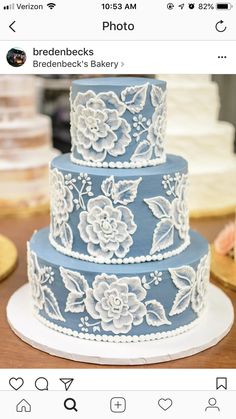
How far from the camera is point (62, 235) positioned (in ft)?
4.24

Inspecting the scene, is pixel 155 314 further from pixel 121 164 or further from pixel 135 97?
pixel 135 97

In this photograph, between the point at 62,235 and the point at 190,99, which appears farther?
the point at 190,99

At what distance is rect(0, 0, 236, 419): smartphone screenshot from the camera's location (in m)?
0.92

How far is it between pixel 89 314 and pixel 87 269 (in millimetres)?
96

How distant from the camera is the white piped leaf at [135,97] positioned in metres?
1.19

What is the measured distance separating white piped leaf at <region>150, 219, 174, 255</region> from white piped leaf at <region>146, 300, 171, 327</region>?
105mm
